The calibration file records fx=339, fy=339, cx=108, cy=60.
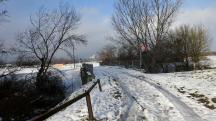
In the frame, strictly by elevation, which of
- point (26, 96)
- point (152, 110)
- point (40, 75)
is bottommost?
point (26, 96)

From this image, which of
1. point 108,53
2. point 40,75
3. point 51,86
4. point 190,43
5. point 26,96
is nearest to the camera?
point 26,96

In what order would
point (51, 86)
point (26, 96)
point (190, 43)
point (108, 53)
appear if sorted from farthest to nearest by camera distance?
point (108, 53) < point (190, 43) < point (51, 86) < point (26, 96)

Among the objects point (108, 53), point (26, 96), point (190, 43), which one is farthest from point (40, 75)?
point (108, 53)

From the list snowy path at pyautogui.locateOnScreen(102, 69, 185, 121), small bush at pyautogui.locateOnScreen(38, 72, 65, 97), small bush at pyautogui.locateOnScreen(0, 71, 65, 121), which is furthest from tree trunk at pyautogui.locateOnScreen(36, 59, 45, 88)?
snowy path at pyautogui.locateOnScreen(102, 69, 185, 121)

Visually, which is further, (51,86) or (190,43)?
(190,43)

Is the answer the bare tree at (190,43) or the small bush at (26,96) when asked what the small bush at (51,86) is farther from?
the bare tree at (190,43)

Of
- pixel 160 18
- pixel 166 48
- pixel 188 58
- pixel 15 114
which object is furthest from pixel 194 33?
pixel 15 114

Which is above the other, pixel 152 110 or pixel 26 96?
pixel 152 110

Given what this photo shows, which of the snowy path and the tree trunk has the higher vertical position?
the tree trunk

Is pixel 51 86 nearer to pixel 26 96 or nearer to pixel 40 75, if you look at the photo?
pixel 40 75

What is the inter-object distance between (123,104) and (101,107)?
3.73 feet

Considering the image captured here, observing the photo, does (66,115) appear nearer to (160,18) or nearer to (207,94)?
(207,94)

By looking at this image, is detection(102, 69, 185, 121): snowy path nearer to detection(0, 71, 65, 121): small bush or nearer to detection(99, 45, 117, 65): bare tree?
detection(0, 71, 65, 121): small bush

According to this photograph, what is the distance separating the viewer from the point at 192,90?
1814 cm
